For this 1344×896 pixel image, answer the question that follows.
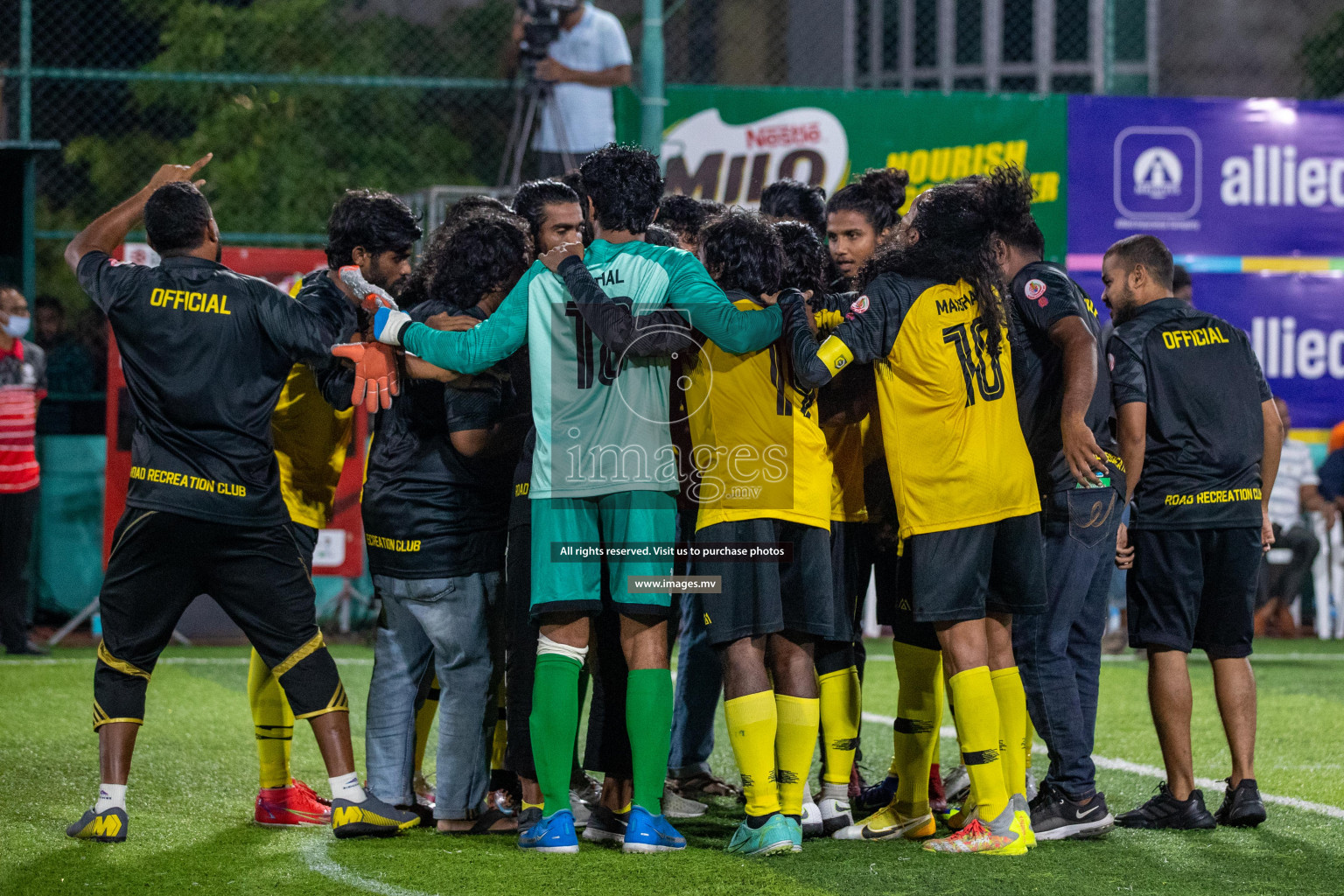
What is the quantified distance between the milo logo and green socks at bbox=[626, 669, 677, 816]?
617 cm

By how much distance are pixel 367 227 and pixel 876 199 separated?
1.86 meters

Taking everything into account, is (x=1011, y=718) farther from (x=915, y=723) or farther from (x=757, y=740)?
(x=757, y=740)

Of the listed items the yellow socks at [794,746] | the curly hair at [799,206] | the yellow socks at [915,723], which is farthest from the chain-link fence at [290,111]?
the yellow socks at [794,746]

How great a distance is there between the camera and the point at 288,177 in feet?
46.2

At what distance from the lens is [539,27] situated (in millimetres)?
9609

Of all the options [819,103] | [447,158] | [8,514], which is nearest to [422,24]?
[447,158]

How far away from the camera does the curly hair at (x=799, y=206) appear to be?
5801mm

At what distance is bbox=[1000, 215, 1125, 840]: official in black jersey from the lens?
468cm

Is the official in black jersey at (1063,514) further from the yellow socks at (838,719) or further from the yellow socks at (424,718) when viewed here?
the yellow socks at (424,718)

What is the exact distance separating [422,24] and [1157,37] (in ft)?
32.5

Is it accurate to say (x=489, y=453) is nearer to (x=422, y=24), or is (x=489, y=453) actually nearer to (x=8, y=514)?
(x=8, y=514)

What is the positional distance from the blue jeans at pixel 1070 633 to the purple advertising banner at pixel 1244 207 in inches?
230

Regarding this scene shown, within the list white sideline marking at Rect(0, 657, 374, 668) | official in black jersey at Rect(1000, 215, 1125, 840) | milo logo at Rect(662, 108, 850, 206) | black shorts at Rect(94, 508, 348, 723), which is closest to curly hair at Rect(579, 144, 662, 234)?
official in black jersey at Rect(1000, 215, 1125, 840)

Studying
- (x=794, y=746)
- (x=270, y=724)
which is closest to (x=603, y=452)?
(x=794, y=746)
